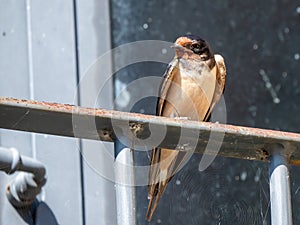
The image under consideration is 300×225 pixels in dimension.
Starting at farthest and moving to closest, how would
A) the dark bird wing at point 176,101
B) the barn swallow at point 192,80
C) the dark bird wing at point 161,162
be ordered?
the barn swallow at point 192,80, the dark bird wing at point 176,101, the dark bird wing at point 161,162

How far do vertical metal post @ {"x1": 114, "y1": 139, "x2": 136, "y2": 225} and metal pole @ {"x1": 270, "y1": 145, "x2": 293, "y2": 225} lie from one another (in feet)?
0.65

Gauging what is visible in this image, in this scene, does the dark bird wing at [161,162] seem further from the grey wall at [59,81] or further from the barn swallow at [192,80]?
the grey wall at [59,81]

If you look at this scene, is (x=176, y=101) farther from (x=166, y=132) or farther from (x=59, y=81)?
(x=166, y=132)

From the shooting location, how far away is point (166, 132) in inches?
59.1

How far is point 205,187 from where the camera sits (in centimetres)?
197

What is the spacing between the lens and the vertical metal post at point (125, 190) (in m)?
1.40

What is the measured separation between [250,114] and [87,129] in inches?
73.0

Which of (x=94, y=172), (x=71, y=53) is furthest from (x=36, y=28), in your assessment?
(x=94, y=172)

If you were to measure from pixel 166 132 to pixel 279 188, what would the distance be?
0.17 meters

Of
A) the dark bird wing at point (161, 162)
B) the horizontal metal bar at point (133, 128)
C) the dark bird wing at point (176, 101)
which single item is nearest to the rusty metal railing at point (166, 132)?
the horizontal metal bar at point (133, 128)

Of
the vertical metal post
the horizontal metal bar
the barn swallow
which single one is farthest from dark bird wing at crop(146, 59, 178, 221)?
the vertical metal post

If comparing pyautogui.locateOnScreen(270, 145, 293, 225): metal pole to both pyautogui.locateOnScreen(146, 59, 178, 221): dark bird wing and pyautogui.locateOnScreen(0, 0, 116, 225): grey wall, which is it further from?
pyautogui.locateOnScreen(0, 0, 116, 225): grey wall

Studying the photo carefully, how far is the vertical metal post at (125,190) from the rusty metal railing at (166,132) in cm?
6

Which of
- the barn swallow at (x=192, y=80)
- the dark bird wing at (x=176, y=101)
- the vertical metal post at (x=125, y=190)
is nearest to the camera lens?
the vertical metal post at (x=125, y=190)
